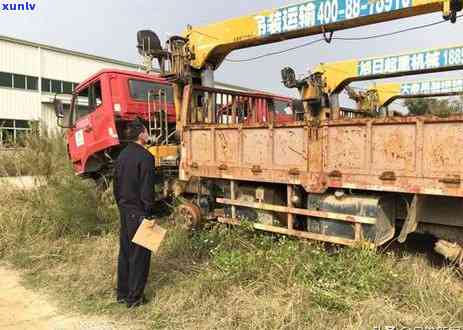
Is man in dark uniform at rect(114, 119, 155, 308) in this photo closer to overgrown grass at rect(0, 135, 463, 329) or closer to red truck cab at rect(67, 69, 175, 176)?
overgrown grass at rect(0, 135, 463, 329)

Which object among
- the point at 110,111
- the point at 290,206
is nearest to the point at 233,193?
the point at 290,206

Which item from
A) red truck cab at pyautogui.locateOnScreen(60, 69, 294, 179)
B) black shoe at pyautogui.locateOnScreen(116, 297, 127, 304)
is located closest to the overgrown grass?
black shoe at pyautogui.locateOnScreen(116, 297, 127, 304)

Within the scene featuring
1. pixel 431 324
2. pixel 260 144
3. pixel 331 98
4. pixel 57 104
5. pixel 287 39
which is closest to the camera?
pixel 431 324

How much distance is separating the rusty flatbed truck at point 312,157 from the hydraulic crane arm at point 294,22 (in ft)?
0.05

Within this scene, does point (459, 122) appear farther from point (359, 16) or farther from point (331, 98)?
point (331, 98)

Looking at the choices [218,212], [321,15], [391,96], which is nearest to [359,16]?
[321,15]

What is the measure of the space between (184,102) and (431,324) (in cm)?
436

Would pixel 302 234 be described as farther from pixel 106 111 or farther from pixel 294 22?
pixel 106 111

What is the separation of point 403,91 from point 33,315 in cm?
1185

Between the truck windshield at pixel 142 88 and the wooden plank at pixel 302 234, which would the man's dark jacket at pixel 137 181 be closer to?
the wooden plank at pixel 302 234

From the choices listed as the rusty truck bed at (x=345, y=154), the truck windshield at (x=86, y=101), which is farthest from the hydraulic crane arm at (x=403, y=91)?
the rusty truck bed at (x=345, y=154)

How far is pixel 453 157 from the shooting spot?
3479mm

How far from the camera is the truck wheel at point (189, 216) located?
18.0 ft

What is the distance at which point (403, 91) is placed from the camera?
498 inches
